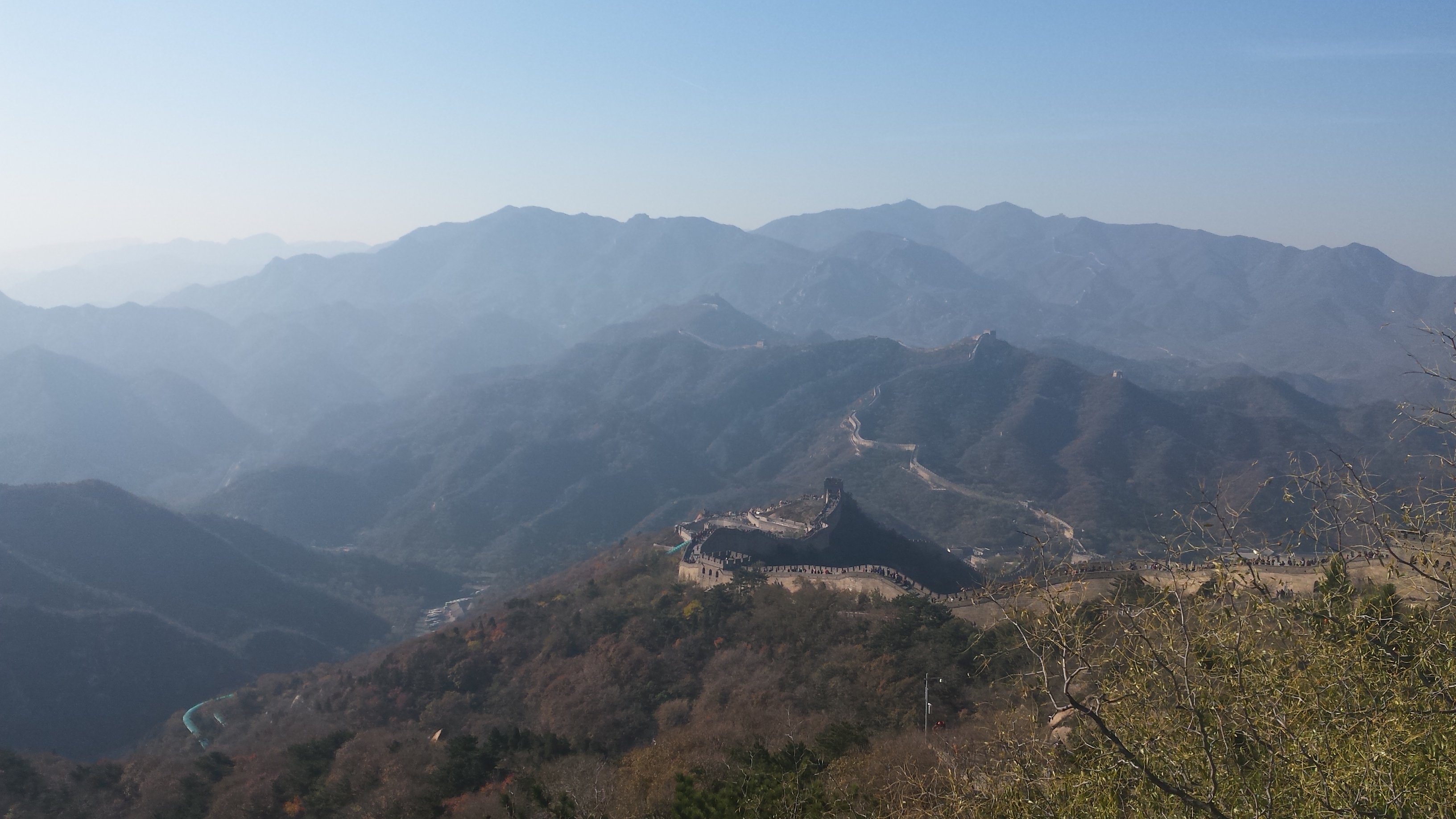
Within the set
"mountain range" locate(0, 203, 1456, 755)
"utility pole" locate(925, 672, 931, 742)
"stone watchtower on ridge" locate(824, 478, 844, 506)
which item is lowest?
"mountain range" locate(0, 203, 1456, 755)

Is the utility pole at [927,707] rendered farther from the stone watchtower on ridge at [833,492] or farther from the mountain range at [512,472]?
the stone watchtower on ridge at [833,492]

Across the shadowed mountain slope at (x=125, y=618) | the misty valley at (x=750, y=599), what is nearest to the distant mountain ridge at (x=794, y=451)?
the misty valley at (x=750, y=599)

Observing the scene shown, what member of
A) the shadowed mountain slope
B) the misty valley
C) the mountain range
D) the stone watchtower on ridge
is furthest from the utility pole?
the shadowed mountain slope

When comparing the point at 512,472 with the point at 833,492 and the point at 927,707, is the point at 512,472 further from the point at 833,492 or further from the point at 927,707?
the point at 927,707

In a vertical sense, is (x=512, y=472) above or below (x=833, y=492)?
below

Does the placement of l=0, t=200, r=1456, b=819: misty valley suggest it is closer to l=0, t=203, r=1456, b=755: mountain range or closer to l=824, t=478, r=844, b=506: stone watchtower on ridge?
l=824, t=478, r=844, b=506: stone watchtower on ridge

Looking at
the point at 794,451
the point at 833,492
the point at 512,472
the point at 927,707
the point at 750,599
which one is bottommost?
the point at 512,472

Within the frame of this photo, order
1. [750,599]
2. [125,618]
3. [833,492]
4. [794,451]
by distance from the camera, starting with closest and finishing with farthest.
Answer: [750,599], [833,492], [125,618], [794,451]

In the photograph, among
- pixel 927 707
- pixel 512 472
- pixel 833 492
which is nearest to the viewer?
pixel 927 707

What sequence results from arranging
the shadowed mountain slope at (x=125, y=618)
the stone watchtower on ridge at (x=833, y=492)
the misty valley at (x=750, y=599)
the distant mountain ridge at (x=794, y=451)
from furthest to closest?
the distant mountain ridge at (x=794, y=451) < the shadowed mountain slope at (x=125, y=618) < the stone watchtower on ridge at (x=833, y=492) < the misty valley at (x=750, y=599)

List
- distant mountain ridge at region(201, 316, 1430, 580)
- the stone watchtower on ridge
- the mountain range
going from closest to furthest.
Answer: the stone watchtower on ridge → the mountain range → distant mountain ridge at region(201, 316, 1430, 580)

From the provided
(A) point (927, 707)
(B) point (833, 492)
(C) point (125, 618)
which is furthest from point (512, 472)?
(A) point (927, 707)

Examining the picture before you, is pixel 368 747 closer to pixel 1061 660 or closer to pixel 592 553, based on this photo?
pixel 1061 660
